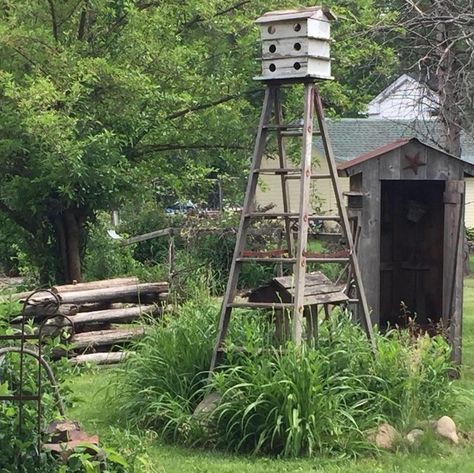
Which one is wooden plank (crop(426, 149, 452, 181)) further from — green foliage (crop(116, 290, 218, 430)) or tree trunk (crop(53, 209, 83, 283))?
tree trunk (crop(53, 209, 83, 283))

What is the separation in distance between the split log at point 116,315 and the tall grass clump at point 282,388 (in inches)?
107

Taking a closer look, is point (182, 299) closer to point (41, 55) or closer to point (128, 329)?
point (128, 329)

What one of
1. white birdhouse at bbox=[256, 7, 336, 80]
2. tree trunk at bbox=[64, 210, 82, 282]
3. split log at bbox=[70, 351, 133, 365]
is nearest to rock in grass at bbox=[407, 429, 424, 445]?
white birdhouse at bbox=[256, 7, 336, 80]

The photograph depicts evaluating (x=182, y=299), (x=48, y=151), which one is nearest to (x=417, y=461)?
(x=182, y=299)

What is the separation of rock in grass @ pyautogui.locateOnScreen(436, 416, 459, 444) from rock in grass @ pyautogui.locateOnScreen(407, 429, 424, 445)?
5.6 inches

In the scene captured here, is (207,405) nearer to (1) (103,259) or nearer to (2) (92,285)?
(2) (92,285)

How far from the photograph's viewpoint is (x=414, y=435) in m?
6.69

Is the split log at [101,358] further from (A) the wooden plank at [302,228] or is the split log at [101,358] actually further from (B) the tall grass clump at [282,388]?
(A) the wooden plank at [302,228]

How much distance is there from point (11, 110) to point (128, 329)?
316cm

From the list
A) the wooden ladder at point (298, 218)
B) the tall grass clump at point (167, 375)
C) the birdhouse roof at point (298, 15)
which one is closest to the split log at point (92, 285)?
the tall grass clump at point (167, 375)

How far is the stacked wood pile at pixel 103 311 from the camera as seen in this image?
10125mm

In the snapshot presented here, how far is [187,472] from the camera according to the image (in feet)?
20.0

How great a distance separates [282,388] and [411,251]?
182 inches

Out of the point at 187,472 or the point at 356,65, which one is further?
the point at 356,65
